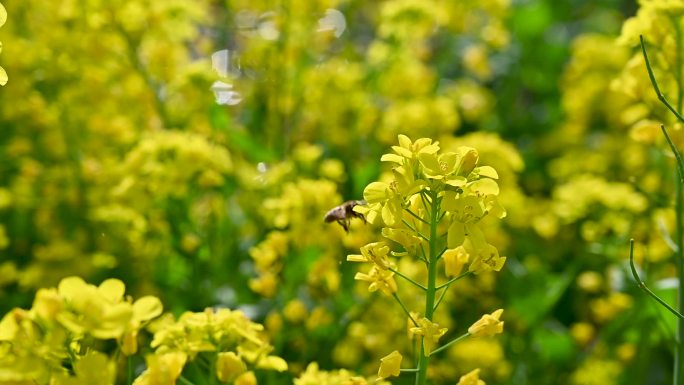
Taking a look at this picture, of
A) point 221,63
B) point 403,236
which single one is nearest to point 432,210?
point 403,236

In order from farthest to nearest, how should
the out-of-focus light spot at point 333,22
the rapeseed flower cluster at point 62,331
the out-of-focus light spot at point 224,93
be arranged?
the out-of-focus light spot at point 333,22 < the out-of-focus light spot at point 224,93 < the rapeseed flower cluster at point 62,331

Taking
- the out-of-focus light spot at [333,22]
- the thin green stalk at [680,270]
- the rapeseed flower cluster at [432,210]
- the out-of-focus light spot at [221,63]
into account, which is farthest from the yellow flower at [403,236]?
the out-of-focus light spot at [333,22]

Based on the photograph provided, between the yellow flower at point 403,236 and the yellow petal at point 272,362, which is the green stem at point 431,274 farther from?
the yellow petal at point 272,362

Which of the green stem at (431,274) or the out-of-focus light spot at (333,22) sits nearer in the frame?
the green stem at (431,274)

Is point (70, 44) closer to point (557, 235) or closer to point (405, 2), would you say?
point (405, 2)

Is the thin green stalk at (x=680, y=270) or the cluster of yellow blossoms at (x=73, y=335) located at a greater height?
the cluster of yellow blossoms at (x=73, y=335)

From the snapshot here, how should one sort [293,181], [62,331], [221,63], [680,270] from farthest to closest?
[221,63]
[293,181]
[680,270]
[62,331]

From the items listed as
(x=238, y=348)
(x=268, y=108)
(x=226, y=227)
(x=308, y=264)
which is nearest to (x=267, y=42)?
(x=268, y=108)

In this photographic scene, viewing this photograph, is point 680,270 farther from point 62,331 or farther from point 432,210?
point 62,331
